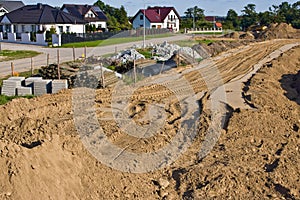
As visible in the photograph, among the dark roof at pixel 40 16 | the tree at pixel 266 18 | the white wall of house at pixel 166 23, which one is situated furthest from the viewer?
the tree at pixel 266 18

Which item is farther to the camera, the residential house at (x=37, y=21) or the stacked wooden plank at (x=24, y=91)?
the residential house at (x=37, y=21)

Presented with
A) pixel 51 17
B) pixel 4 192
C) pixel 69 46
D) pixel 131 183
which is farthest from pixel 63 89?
pixel 51 17

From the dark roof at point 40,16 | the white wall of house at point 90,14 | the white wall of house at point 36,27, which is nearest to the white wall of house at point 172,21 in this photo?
the white wall of house at point 90,14

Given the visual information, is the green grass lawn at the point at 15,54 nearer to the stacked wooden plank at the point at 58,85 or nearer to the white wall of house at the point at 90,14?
the stacked wooden plank at the point at 58,85

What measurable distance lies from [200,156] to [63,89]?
838cm

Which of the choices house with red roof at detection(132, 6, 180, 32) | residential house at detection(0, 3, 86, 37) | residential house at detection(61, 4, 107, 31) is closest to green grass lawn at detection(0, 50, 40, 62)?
residential house at detection(0, 3, 86, 37)

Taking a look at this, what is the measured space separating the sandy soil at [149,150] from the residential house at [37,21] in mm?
31571

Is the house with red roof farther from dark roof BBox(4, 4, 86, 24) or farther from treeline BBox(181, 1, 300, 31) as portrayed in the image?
dark roof BBox(4, 4, 86, 24)

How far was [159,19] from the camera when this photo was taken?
73.2m

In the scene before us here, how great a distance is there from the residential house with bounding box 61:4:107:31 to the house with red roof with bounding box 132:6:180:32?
40.7 ft

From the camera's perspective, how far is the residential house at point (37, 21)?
4794cm

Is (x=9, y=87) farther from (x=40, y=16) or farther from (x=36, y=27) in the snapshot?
(x=40, y=16)

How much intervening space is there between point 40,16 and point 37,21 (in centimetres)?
102

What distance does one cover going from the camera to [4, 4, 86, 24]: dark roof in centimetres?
4812
